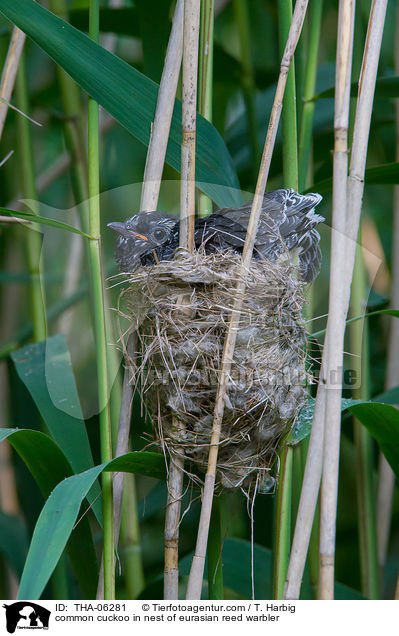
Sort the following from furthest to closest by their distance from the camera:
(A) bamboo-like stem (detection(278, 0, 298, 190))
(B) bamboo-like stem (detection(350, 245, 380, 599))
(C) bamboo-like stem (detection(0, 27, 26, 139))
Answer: (B) bamboo-like stem (detection(350, 245, 380, 599))
(C) bamboo-like stem (detection(0, 27, 26, 139))
(A) bamboo-like stem (detection(278, 0, 298, 190))

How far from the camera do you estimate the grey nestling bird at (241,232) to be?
3.49 feet

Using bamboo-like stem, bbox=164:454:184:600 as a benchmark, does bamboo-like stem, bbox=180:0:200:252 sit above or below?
above

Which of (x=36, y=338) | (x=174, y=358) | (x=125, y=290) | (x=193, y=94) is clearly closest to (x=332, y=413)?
(x=174, y=358)

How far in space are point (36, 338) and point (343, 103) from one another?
867mm

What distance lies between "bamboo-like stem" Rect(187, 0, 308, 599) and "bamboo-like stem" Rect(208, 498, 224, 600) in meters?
0.12

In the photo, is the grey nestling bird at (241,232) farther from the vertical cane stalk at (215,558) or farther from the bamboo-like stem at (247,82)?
the vertical cane stalk at (215,558)

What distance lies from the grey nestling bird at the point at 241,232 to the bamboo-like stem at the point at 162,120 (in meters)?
0.07

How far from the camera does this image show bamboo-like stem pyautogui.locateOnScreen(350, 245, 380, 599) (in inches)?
52.6

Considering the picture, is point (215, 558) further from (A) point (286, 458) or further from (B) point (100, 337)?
(B) point (100, 337)

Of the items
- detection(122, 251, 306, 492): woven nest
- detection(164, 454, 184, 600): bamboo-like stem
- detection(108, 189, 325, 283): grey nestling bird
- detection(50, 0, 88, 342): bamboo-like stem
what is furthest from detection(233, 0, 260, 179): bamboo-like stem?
detection(164, 454, 184, 600): bamboo-like stem

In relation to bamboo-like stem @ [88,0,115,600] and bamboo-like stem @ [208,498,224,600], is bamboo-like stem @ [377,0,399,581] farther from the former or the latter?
bamboo-like stem @ [88,0,115,600]

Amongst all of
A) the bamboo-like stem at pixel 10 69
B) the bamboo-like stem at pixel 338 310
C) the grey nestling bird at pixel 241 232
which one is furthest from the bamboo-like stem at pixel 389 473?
the bamboo-like stem at pixel 10 69
